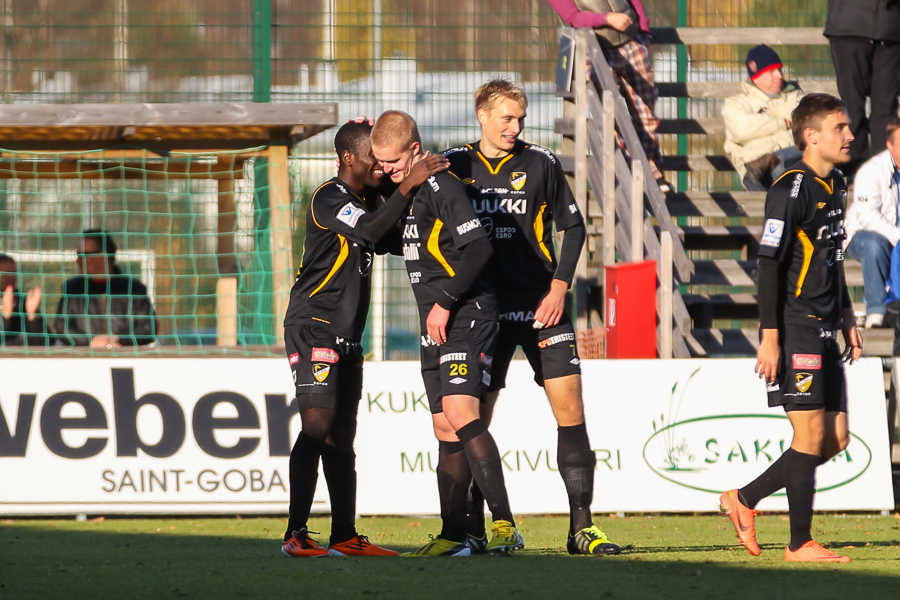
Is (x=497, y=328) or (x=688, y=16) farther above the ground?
(x=688, y=16)

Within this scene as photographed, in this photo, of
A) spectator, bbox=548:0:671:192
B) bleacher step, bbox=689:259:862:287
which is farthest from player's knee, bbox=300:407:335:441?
spectator, bbox=548:0:671:192

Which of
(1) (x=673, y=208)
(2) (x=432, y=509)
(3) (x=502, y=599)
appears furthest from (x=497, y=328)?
(1) (x=673, y=208)

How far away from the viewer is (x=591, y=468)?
5.16 m

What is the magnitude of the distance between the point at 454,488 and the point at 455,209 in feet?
4.12

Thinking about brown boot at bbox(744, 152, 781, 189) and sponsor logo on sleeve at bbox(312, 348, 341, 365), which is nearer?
sponsor logo on sleeve at bbox(312, 348, 341, 365)

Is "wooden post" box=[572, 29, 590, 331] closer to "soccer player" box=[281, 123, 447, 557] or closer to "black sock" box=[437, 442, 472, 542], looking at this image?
"soccer player" box=[281, 123, 447, 557]

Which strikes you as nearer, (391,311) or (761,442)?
(761,442)

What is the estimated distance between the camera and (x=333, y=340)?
5434 millimetres

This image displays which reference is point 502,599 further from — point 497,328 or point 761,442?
point 761,442

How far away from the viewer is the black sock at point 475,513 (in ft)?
17.6

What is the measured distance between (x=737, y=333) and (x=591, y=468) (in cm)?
522

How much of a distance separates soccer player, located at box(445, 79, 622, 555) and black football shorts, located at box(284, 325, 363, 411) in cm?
81

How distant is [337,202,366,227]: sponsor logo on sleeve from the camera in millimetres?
5238

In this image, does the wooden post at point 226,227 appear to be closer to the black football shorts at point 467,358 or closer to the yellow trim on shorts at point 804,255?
the black football shorts at point 467,358
